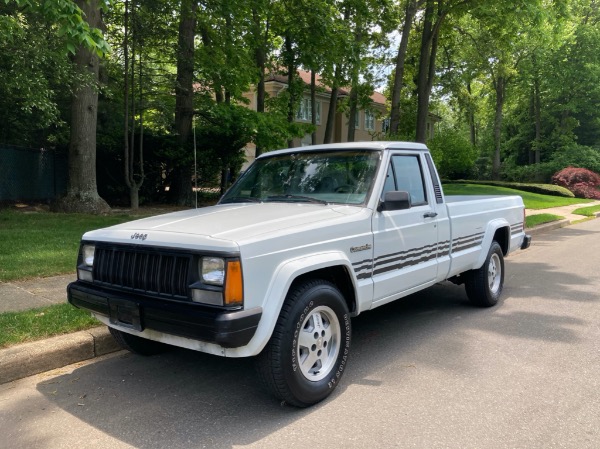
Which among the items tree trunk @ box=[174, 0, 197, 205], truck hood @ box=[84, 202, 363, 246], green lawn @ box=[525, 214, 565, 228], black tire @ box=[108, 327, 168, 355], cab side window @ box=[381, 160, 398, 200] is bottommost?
black tire @ box=[108, 327, 168, 355]

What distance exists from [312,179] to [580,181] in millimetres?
31337

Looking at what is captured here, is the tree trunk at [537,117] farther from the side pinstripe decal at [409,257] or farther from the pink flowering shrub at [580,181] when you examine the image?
the side pinstripe decal at [409,257]

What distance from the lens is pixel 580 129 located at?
3769 centimetres

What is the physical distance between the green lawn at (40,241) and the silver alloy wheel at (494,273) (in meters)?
5.57

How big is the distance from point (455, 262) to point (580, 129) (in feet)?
126

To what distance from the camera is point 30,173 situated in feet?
Answer: 49.5

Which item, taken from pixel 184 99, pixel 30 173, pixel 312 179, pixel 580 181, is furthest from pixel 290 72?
pixel 580 181

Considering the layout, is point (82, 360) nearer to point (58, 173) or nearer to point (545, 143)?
Answer: point (58, 173)

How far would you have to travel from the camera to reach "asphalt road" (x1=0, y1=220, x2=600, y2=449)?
3.16m

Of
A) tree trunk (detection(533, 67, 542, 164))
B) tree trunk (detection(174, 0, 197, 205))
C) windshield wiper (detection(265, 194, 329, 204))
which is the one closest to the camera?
windshield wiper (detection(265, 194, 329, 204))

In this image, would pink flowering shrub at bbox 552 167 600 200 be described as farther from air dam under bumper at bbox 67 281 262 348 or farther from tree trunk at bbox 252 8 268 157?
air dam under bumper at bbox 67 281 262 348

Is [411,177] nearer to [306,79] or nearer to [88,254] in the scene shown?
[88,254]

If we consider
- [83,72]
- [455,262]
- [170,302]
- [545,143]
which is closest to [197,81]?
[83,72]

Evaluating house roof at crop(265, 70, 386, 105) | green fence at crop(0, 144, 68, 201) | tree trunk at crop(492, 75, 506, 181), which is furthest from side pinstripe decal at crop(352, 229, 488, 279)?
tree trunk at crop(492, 75, 506, 181)
